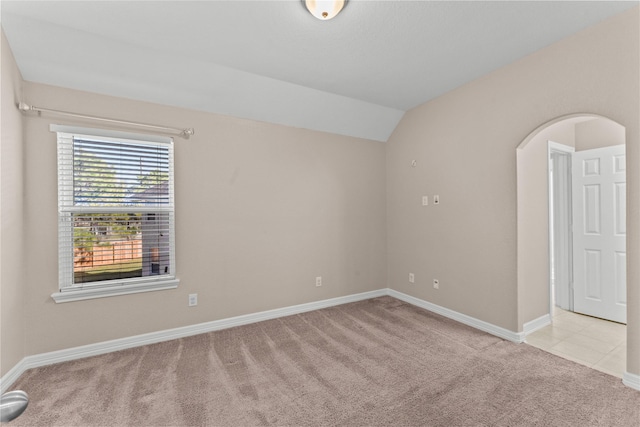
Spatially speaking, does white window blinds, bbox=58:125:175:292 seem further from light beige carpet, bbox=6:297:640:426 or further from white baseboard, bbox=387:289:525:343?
white baseboard, bbox=387:289:525:343

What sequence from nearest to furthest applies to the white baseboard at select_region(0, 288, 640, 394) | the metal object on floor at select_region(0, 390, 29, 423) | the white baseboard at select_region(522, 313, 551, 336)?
1. the metal object on floor at select_region(0, 390, 29, 423)
2. the white baseboard at select_region(0, 288, 640, 394)
3. the white baseboard at select_region(522, 313, 551, 336)

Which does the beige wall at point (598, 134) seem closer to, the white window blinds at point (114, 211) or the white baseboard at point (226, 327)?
the white baseboard at point (226, 327)

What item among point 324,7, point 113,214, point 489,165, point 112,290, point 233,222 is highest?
point 324,7

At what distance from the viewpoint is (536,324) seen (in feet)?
10.0

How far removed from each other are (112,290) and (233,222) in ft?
4.26

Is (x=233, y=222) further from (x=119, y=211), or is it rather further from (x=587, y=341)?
(x=587, y=341)

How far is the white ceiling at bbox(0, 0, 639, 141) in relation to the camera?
2.01 m

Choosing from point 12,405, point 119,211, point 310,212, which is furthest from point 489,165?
point 119,211

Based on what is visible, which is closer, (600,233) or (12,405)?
(12,405)

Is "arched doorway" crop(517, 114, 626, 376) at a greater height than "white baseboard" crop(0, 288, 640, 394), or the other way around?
"arched doorway" crop(517, 114, 626, 376)

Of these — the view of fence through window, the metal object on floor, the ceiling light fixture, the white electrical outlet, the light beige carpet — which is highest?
the ceiling light fixture

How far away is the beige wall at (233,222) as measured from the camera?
245cm

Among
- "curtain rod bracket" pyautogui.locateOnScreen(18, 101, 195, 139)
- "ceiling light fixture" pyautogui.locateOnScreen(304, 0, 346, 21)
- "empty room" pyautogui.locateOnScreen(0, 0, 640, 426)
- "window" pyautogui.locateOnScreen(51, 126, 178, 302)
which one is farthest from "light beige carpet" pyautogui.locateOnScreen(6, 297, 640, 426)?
"ceiling light fixture" pyautogui.locateOnScreen(304, 0, 346, 21)

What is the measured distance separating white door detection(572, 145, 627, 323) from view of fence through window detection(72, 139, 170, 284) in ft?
15.7
